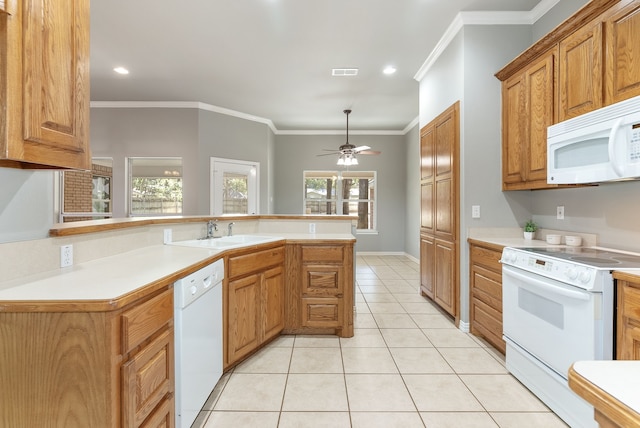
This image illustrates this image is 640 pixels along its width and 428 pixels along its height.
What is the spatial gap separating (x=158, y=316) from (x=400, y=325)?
2.49 m

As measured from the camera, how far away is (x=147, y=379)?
1.19 m

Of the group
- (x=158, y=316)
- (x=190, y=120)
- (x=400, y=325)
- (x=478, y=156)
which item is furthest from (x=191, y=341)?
(x=190, y=120)

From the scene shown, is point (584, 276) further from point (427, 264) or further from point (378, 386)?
point (427, 264)

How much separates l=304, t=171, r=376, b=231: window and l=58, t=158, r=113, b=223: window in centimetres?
409

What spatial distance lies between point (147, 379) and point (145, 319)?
0.25m

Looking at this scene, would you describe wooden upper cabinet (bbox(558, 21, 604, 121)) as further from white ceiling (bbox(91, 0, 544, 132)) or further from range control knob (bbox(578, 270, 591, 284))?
range control knob (bbox(578, 270, 591, 284))

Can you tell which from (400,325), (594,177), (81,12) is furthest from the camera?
(400,325)

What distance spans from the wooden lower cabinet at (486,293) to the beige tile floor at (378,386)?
0.15m

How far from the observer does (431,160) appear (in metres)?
3.69

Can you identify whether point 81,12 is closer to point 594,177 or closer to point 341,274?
point 341,274

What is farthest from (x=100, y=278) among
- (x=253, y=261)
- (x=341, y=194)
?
(x=341, y=194)

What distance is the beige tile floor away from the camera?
1.75 m

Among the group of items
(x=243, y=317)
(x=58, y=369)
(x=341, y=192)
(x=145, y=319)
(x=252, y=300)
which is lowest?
(x=243, y=317)

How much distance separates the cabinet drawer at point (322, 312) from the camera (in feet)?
9.07
